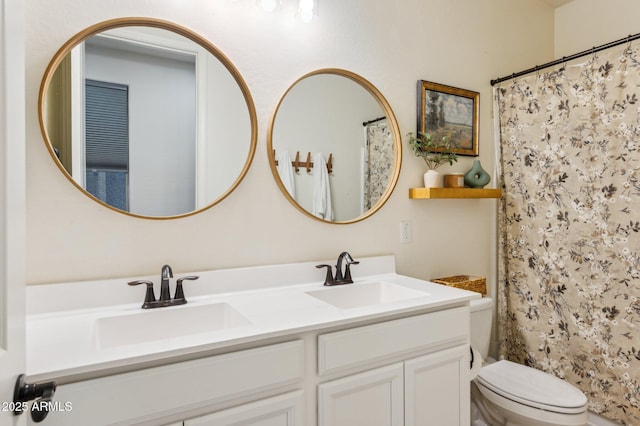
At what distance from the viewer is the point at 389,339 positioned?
1.24m

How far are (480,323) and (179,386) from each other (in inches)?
62.7

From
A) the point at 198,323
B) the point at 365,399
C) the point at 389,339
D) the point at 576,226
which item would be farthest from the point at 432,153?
the point at 198,323

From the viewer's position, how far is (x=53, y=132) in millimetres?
1222

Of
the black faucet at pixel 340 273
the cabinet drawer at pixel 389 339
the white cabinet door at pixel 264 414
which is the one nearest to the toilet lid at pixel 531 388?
the cabinet drawer at pixel 389 339

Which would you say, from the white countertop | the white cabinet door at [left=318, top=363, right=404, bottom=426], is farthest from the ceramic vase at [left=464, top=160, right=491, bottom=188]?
the white cabinet door at [left=318, top=363, right=404, bottom=426]

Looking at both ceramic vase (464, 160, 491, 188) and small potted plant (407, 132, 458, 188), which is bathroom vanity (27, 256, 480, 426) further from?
ceramic vase (464, 160, 491, 188)

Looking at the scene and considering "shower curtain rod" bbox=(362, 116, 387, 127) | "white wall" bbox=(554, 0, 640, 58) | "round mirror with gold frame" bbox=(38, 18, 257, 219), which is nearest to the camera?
"round mirror with gold frame" bbox=(38, 18, 257, 219)

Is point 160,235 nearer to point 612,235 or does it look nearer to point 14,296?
point 14,296

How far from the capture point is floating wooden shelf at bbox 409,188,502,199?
1.87 meters

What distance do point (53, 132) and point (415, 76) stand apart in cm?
169

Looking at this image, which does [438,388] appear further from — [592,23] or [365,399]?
[592,23]

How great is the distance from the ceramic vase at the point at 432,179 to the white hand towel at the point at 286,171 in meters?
0.75

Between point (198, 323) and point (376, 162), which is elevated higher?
point (376, 162)

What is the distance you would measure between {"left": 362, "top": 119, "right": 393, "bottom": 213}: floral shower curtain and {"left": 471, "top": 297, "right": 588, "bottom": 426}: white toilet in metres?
0.78
